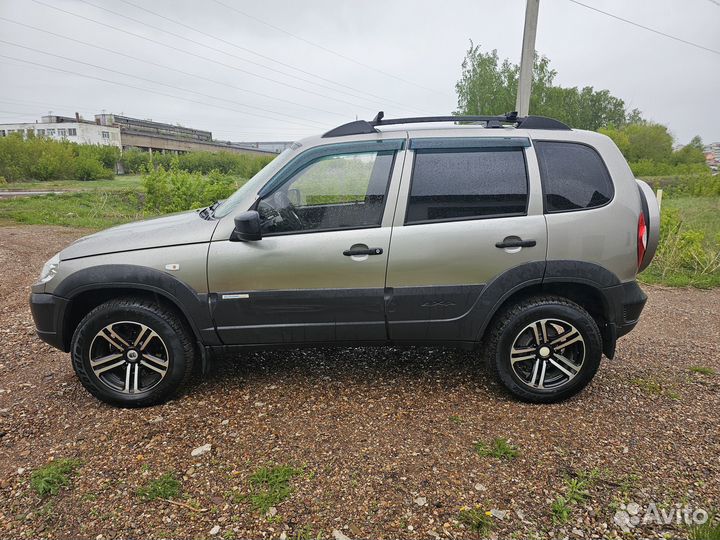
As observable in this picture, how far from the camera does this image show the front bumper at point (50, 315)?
313 centimetres

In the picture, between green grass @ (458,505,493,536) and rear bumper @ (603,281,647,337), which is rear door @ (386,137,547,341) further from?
green grass @ (458,505,493,536)

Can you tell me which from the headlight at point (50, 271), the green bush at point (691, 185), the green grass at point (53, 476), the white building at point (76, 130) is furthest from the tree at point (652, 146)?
the white building at point (76, 130)

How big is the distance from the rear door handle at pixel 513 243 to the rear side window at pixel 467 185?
0.58ft

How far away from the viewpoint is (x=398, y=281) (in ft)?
10.3

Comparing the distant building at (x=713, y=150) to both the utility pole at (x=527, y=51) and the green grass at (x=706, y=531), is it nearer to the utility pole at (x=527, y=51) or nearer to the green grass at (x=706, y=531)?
the utility pole at (x=527, y=51)

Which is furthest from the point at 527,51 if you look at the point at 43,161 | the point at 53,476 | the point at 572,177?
the point at 43,161

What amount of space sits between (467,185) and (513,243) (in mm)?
497

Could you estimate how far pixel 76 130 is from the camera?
72062mm

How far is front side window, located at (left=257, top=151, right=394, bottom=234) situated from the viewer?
3133 millimetres

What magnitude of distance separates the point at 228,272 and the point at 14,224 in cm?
1269

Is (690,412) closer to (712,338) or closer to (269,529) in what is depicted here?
(712,338)

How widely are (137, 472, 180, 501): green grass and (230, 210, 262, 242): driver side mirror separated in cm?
148

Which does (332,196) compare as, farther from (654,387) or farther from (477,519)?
(654,387)

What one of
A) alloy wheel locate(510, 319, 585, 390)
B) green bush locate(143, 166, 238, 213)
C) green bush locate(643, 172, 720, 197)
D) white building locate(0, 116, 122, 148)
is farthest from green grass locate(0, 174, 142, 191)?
white building locate(0, 116, 122, 148)
